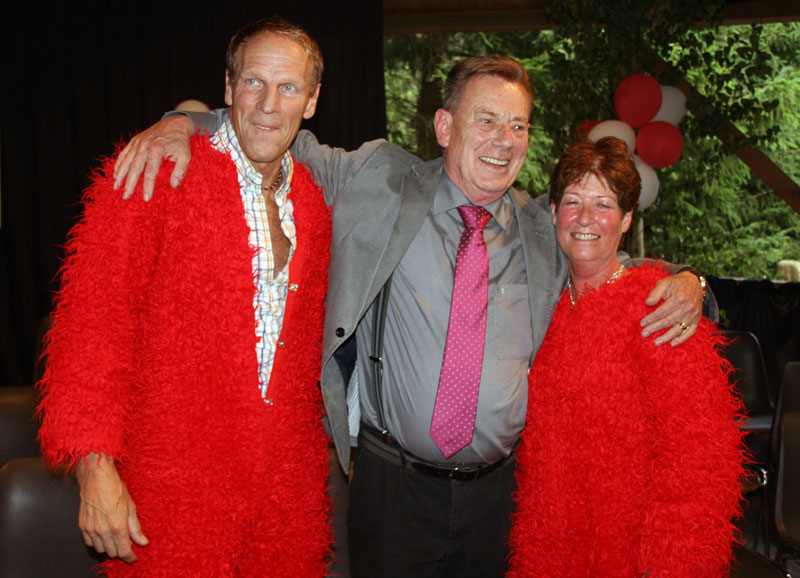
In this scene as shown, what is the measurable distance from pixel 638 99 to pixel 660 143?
1.12 ft

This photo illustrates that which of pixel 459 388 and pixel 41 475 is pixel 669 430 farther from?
pixel 41 475

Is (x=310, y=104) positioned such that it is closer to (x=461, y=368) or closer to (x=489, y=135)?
(x=489, y=135)

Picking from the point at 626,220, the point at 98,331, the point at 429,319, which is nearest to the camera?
the point at 98,331

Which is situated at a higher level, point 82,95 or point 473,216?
point 82,95

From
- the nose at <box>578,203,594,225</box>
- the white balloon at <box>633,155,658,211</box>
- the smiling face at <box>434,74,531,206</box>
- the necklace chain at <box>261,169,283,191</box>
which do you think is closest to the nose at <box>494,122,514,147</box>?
the smiling face at <box>434,74,531,206</box>

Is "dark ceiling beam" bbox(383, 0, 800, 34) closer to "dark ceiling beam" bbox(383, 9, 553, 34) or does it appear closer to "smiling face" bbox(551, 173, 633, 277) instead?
"dark ceiling beam" bbox(383, 9, 553, 34)


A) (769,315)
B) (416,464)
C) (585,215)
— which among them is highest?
(585,215)

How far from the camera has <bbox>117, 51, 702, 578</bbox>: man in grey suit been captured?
1.81 meters

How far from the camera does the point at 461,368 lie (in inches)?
71.0

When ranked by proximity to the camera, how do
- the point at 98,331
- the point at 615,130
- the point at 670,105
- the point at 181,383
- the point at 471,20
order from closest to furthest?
the point at 98,331
the point at 181,383
the point at 615,130
the point at 670,105
the point at 471,20

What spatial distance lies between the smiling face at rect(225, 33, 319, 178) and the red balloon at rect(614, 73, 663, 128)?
12.2 feet

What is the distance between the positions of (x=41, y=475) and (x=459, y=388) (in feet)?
3.63

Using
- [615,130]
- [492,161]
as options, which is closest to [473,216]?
[492,161]

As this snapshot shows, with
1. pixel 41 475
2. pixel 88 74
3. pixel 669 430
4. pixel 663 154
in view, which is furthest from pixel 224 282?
pixel 88 74
